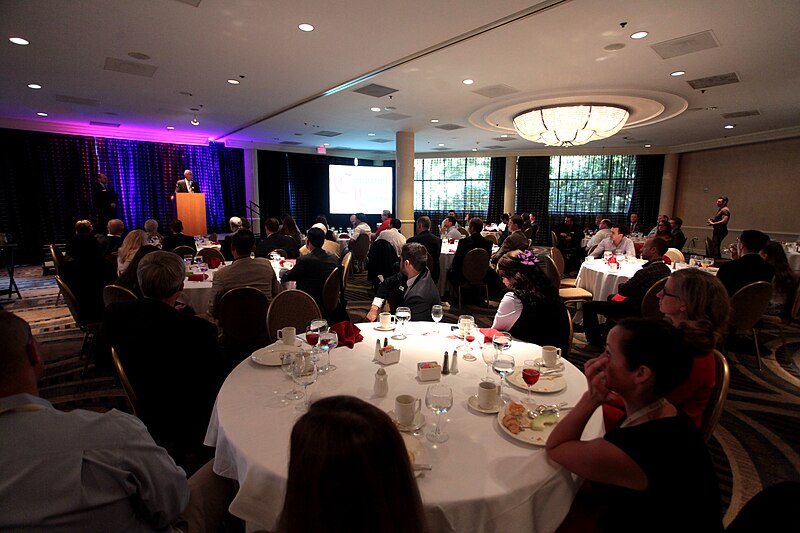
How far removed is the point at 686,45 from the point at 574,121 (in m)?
2.36

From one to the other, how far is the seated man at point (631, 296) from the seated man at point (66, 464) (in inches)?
168

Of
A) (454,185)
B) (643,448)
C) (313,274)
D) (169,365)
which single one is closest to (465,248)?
(313,274)

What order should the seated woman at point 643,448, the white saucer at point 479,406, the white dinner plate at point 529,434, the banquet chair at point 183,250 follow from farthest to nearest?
the banquet chair at point 183,250 → the white saucer at point 479,406 → the white dinner plate at point 529,434 → the seated woman at point 643,448

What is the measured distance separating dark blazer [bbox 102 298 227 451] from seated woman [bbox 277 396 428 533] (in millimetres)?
1481

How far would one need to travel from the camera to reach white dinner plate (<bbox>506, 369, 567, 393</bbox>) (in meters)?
1.89

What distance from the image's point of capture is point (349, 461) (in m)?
0.73

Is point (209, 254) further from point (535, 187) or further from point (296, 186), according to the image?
point (535, 187)

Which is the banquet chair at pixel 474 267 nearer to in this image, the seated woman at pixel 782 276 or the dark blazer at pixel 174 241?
the seated woman at pixel 782 276

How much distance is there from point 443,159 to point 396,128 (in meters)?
6.25

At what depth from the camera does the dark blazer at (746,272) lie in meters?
4.19

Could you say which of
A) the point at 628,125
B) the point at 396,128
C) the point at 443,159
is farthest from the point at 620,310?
the point at 443,159

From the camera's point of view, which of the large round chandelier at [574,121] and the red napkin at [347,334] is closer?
the red napkin at [347,334]

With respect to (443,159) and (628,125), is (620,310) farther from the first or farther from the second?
(443,159)

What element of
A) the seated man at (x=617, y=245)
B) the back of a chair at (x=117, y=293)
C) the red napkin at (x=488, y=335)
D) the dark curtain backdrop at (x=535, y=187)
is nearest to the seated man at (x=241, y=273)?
the back of a chair at (x=117, y=293)
